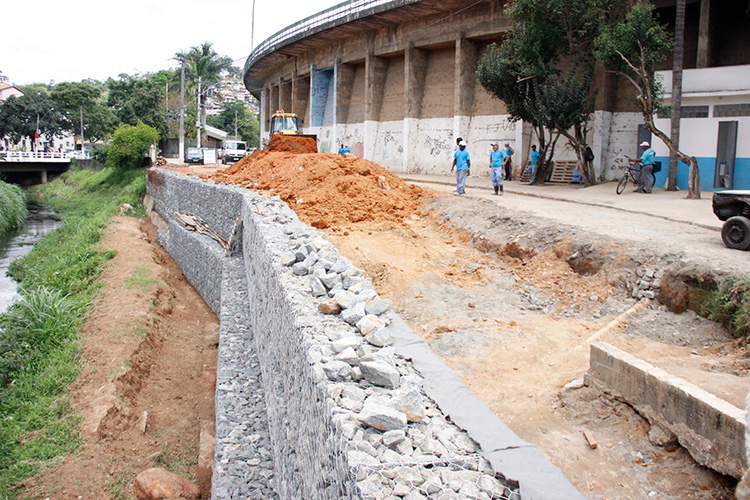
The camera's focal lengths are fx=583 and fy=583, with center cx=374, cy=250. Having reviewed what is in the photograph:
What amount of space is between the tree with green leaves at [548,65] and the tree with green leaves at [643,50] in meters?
1.49

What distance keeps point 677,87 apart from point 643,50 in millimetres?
1595

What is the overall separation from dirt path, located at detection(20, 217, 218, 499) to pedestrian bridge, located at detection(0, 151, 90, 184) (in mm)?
36003

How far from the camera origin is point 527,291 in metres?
8.56

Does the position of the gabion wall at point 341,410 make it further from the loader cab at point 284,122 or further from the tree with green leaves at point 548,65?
the loader cab at point 284,122

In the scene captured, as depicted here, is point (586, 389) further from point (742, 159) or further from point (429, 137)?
point (429, 137)

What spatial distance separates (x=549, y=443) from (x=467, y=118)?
23412 mm

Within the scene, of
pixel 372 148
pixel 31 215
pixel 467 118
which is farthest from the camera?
pixel 31 215

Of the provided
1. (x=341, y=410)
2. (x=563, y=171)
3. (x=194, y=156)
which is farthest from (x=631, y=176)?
(x=194, y=156)

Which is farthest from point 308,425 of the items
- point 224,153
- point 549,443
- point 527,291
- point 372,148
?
point 224,153

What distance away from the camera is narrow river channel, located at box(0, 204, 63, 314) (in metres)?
19.7

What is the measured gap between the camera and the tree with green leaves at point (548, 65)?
58.6 feet

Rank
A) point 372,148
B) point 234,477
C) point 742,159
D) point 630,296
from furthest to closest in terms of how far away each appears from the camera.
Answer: point 372,148 < point 742,159 < point 630,296 < point 234,477

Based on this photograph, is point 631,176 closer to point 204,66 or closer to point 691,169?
point 691,169

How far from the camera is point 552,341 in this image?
6734 millimetres
